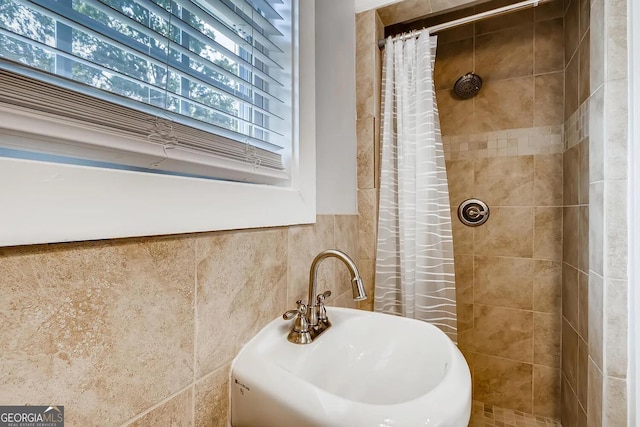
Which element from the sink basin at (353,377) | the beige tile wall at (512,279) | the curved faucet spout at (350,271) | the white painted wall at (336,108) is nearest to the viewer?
the sink basin at (353,377)

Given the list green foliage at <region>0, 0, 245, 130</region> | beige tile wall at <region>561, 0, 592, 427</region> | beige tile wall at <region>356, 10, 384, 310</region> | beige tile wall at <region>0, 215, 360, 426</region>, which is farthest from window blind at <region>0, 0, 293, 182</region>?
beige tile wall at <region>561, 0, 592, 427</region>

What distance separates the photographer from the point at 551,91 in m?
1.62

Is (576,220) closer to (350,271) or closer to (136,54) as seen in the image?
(350,271)

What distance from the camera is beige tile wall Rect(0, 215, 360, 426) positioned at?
0.39m

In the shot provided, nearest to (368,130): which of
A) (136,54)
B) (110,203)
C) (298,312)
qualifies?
(298,312)

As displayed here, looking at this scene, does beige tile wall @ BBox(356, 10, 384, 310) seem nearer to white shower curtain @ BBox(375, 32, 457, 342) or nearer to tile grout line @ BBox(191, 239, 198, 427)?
white shower curtain @ BBox(375, 32, 457, 342)

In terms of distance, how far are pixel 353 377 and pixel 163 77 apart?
83 centimetres

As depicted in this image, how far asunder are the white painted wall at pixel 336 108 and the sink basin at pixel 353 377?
440 millimetres

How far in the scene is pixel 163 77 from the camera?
24.2 inches

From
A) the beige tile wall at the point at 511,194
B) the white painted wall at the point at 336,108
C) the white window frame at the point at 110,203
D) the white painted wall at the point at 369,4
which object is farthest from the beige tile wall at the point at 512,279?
the white window frame at the point at 110,203

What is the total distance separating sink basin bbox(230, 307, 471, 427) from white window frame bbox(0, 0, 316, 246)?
0.31 metres

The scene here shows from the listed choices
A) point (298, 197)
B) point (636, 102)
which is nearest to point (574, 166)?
point (636, 102)

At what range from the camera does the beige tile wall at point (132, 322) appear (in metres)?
0.39

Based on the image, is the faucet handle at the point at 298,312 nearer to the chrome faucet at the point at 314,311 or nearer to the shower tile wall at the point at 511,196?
the chrome faucet at the point at 314,311
